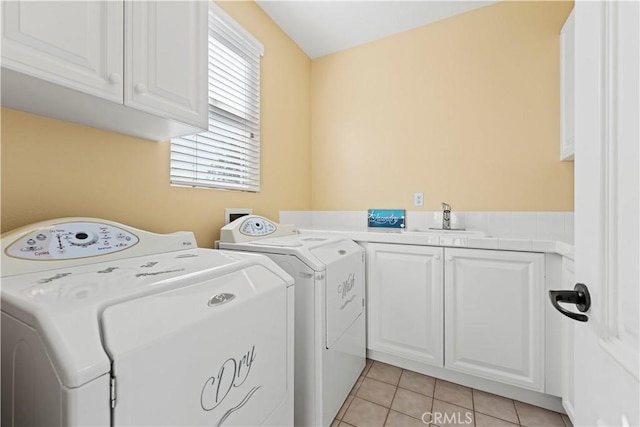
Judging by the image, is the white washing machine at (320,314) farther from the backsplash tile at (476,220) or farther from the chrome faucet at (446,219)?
the backsplash tile at (476,220)

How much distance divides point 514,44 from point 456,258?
173 centimetres

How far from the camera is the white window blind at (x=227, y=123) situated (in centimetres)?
159

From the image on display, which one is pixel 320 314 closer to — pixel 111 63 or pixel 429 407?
pixel 429 407

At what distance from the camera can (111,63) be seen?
2.88 ft

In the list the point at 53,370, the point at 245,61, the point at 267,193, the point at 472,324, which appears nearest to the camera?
the point at 53,370

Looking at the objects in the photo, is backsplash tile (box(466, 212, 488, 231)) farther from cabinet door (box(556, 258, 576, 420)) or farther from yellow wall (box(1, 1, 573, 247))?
→ cabinet door (box(556, 258, 576, 420))

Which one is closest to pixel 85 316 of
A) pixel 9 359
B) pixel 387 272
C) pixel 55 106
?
pixel 9 359

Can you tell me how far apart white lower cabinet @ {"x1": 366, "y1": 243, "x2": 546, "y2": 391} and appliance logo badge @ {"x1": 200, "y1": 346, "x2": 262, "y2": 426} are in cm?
120

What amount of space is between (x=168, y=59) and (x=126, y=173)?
22.2 inches

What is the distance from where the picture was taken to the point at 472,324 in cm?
160

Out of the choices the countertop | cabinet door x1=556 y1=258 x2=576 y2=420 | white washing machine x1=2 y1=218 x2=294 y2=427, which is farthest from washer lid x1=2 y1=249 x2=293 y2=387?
cabinet door x1=556 y1=258 x2=576 y2=420

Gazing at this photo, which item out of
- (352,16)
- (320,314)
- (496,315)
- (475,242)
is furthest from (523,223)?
(352,16)

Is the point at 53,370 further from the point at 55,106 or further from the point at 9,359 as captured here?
the point at 55,106

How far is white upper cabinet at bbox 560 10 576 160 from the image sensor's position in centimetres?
167
